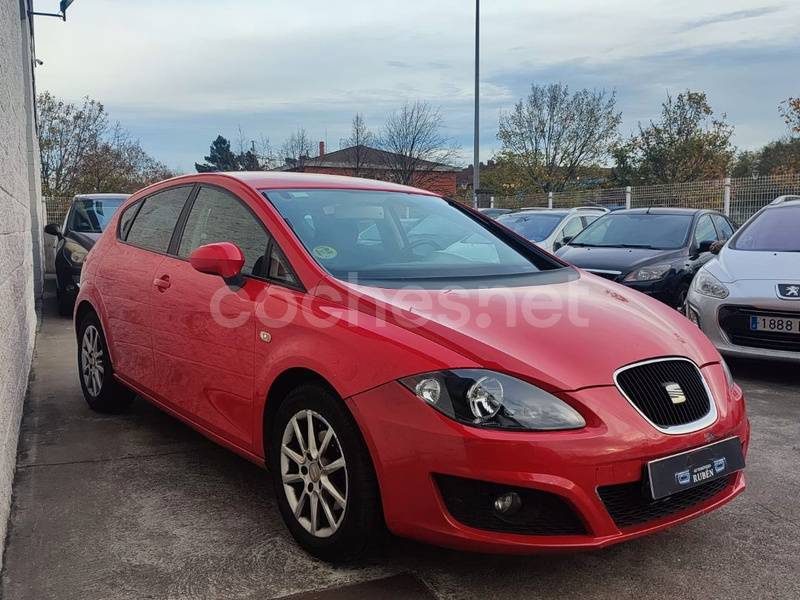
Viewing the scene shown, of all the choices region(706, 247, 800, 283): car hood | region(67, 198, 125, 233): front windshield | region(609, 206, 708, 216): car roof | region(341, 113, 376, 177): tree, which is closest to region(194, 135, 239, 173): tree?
region(341, 113, 376, 177): tree

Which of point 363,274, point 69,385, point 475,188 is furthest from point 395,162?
point 363,274

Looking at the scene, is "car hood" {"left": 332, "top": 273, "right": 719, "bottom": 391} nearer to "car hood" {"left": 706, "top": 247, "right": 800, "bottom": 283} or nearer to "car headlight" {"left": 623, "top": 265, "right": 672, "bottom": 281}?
"car hood" {"left": 706, "top": 247, "right": 800, "bottom": 283}

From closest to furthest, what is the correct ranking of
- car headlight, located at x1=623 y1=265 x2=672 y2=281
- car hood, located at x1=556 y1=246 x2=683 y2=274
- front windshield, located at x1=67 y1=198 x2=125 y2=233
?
car headlight, located at x1=623 y1=265 x2=672 y2=281 < car hood, located at x1=556 y1=246 x2=683 y2=274 < front windshield, located at x1=67 y1=198 x2=125 y2=233

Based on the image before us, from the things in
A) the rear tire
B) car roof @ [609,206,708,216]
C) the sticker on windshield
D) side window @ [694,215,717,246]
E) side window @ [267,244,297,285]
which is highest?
car roof @ [609,206,708,216]

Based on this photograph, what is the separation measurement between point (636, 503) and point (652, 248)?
Answer: 21.8 ft

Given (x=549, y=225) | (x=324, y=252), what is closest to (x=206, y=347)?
(x=324, y=252)

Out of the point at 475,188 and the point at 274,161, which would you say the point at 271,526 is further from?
the point at 274,161

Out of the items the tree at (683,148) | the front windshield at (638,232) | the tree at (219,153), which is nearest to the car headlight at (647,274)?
the front windshield at (638,232)

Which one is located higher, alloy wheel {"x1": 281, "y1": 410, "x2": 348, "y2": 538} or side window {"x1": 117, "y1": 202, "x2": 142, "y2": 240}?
side window {"x1": 117, "y1": 202, "x2": 142, "y2": 240}

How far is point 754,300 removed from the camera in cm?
565

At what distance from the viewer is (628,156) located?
37469 mm

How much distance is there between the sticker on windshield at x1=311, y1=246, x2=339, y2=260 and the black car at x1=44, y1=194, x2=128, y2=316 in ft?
21.7

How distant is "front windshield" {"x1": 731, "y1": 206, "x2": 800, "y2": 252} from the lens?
6.38m

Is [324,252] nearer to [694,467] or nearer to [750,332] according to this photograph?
[694,467]
